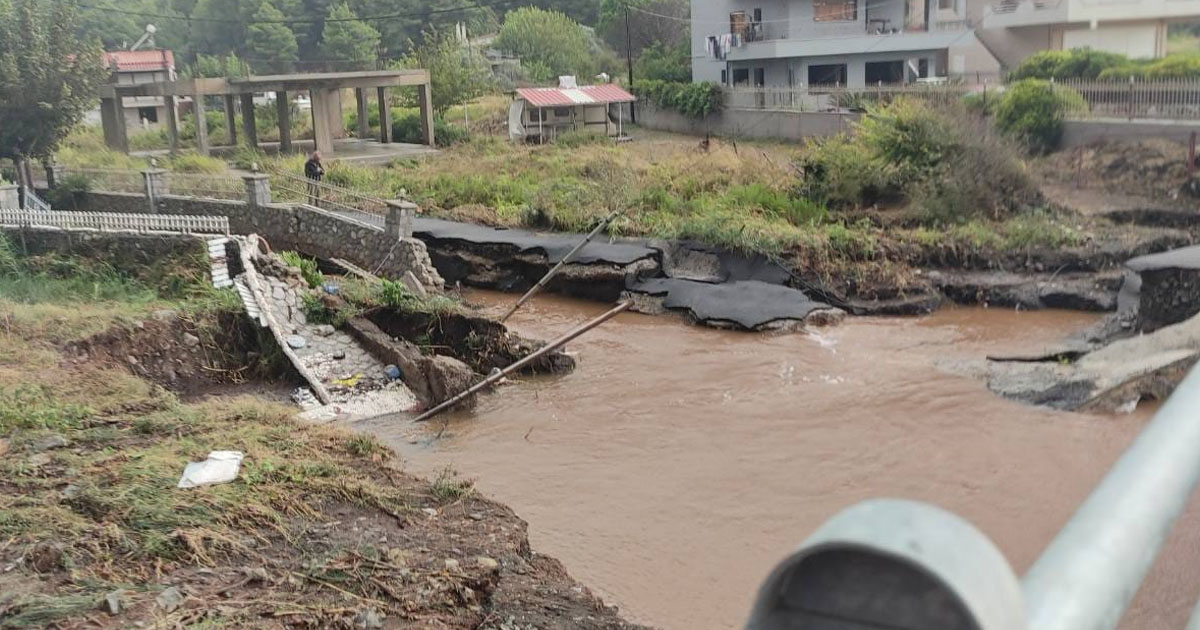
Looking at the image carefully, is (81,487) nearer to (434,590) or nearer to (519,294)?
(434,590)

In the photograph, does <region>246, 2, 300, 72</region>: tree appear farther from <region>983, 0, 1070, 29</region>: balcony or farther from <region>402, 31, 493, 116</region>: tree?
<region>983, 0, 1070, 29</region>: balcony

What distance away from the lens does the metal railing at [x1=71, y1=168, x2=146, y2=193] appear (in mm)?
24109

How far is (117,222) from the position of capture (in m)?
18.1

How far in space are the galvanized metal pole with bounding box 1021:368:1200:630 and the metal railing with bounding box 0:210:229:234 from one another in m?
18.0

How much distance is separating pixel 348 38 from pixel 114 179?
4038cm

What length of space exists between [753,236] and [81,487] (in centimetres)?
1453

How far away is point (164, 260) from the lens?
16.9 m

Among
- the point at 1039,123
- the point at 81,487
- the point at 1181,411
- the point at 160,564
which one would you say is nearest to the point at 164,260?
the point at 81,487

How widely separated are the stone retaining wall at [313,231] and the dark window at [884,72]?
21.7 metres

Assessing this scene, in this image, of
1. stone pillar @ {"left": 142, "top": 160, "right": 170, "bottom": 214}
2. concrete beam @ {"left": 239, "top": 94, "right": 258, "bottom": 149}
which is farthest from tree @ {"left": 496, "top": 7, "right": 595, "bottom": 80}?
stone pillar @ {"left": 142, "top": 160, "right": 170, "bottom": 214}

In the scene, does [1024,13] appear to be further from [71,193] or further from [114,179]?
[71,193]

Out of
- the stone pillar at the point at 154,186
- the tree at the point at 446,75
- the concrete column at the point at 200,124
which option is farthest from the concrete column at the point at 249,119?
the stone pillar at the point at 154,186

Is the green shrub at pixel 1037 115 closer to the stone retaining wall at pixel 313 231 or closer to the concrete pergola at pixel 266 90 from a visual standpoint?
the stone retaining wall at pixel 313 231

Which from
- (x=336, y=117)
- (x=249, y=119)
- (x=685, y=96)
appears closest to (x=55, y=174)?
(x=249, y=119)
